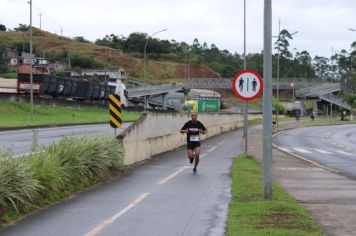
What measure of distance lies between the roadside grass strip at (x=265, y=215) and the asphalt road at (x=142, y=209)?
8.7 inches

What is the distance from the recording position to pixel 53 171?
11.2 m

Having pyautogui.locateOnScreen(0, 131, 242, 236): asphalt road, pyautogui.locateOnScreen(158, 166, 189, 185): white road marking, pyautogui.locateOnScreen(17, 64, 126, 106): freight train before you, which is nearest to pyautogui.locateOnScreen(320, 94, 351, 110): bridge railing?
pyautogui.locateOnScreen(17, 64, 126, 106): freight train

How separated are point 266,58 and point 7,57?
4861 inches

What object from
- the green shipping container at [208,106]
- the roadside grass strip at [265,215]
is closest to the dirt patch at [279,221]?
the roadside grass strip at [265,215]

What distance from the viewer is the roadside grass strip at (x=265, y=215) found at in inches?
315

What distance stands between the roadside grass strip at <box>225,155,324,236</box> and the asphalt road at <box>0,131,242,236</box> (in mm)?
220

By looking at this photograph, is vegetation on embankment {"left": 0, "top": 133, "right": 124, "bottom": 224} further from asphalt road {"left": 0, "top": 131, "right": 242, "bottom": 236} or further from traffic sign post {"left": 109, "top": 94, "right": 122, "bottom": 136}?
traffic sign post {"left": 109, "top": 94, "right": 122, "bottom": 136}

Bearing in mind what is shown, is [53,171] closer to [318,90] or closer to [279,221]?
[279,221]

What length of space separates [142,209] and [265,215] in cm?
221

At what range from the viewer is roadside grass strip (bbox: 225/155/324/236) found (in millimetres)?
7996

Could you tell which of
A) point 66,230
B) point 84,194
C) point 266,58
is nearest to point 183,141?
point 84,194

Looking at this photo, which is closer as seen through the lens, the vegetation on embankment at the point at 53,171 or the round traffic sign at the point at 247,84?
the vegetation on embankment at the point at 53,171

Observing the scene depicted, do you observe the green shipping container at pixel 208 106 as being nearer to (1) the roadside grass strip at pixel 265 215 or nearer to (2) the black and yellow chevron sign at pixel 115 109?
(2) the black and yellow chevron sign at pixel 115 109

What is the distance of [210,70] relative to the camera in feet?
602
